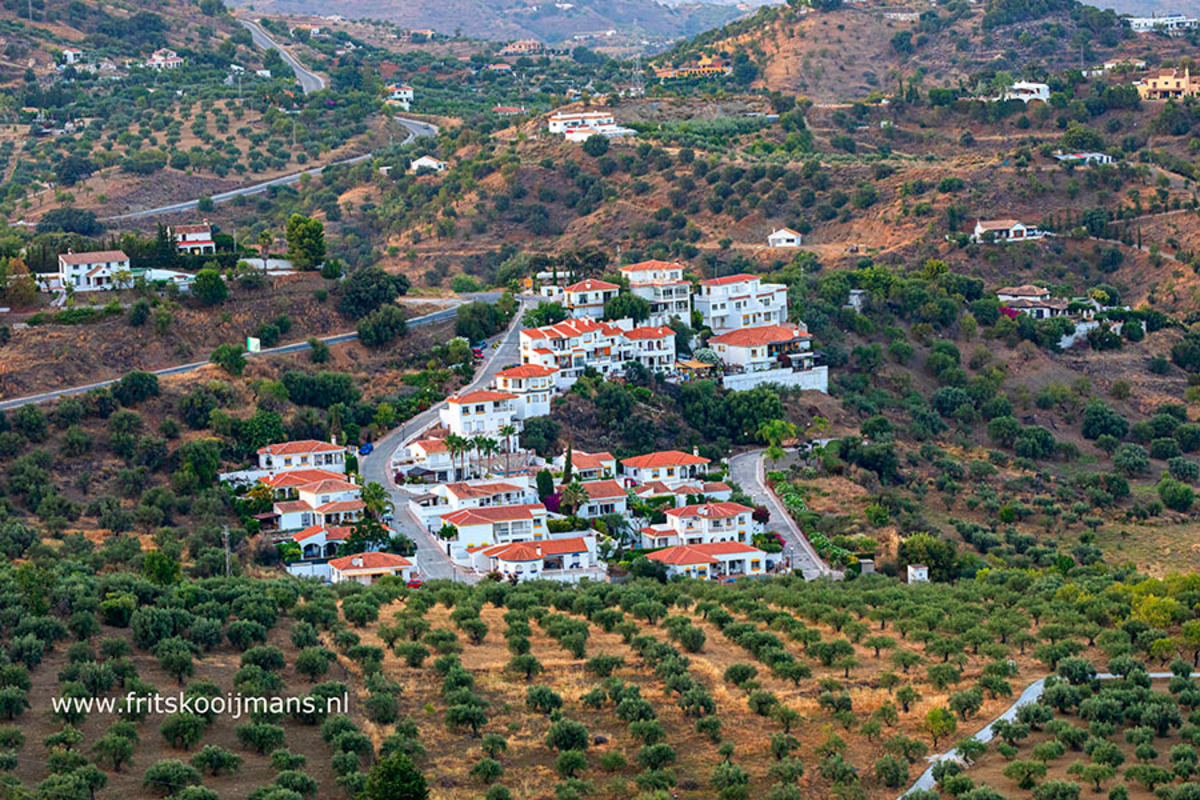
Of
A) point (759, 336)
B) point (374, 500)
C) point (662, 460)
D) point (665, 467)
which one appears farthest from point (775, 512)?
point (374, 500)

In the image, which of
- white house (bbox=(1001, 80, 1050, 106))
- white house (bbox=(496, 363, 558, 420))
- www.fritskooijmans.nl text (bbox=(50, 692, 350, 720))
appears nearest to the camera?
www.fritskooijmans.nl text (bbox=(50, 692, 350, 720))

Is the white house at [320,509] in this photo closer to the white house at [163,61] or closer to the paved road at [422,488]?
the paved road at [422,488]

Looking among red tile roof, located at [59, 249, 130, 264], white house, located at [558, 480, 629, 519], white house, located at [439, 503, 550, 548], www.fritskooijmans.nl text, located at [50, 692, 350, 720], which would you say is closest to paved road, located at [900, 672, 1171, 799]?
www.fritskooijmans.nl text, located at [50, 692, 350, 720]

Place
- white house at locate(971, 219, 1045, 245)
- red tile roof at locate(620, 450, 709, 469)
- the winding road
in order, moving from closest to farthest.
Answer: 1. red tile roof at locate(620, 450, 709, 469)
2. white house at locate(971, 219, 1045, 245)
3. the winding road

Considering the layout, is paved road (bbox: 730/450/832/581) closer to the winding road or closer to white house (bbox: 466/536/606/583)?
white house (bbox: 466/536/606/583)

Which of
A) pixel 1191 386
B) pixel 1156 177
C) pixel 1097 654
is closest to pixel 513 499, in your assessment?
pixel 1097 654

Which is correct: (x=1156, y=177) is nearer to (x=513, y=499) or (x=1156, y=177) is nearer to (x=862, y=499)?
(x=862, y=499)
